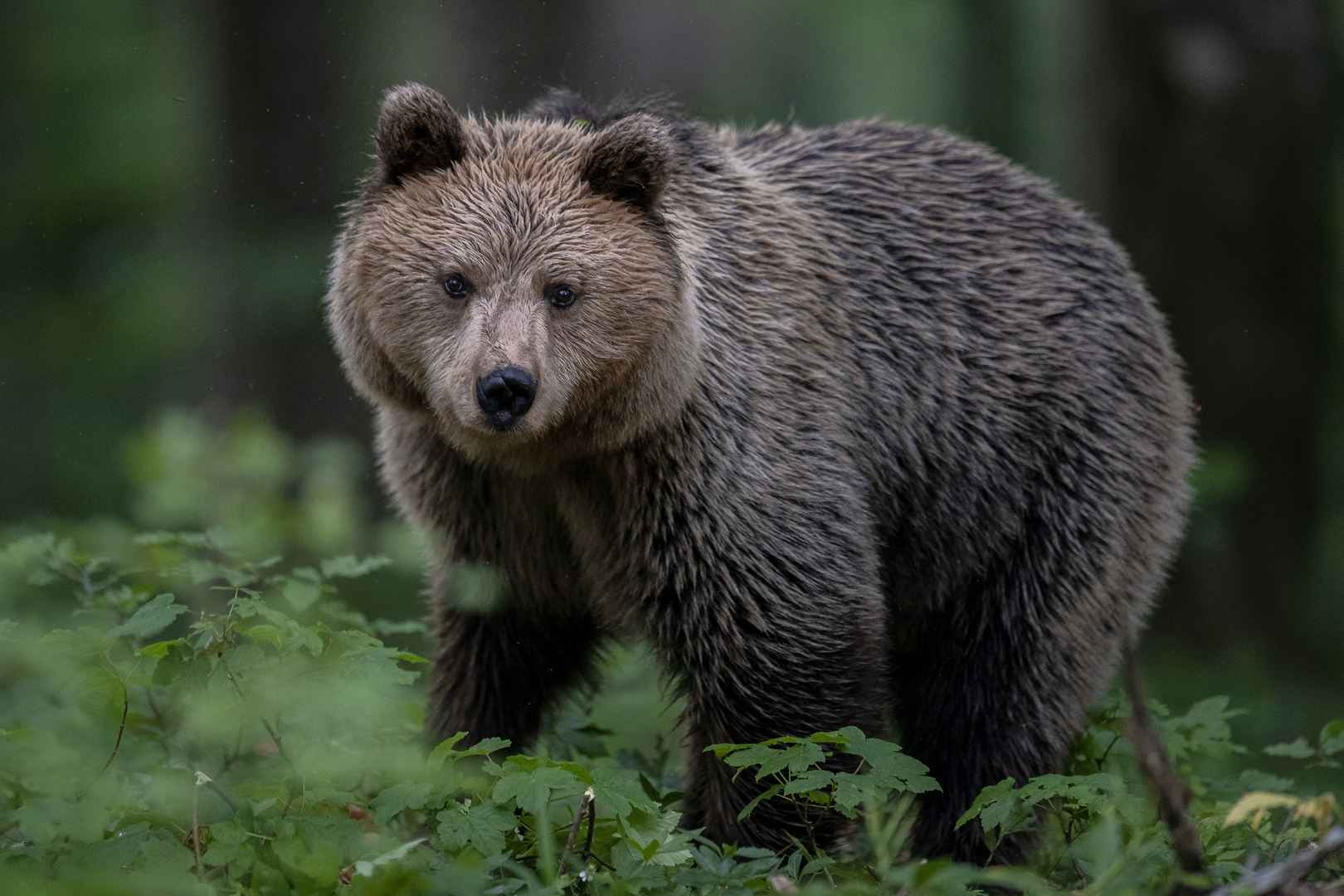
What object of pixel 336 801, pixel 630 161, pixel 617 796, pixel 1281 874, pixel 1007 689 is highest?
pixel 630 161

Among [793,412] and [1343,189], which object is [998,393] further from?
[1343,189]

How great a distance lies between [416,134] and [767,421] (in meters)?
1.60

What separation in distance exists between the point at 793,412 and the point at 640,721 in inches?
99.3

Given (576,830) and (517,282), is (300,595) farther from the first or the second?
(576,830)

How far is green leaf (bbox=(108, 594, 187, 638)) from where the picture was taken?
355cm

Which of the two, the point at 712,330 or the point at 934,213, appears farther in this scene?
the point at 934,213

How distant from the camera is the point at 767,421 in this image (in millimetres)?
5066

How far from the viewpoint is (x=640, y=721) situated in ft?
23.2

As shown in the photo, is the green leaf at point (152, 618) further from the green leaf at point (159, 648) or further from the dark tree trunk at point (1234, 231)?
the dark tree trunk at point (1234, 231)

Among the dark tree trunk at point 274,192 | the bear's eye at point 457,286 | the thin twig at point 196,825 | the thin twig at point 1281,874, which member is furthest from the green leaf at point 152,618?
the dark tree trunk at point 274,192

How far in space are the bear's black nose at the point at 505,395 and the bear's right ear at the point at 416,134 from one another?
93cm

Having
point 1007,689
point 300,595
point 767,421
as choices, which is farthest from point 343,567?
point 1007,689

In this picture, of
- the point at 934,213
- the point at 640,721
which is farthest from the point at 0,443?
the point at 934,213

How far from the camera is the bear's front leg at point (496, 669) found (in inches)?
218
